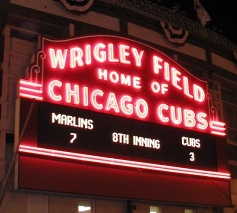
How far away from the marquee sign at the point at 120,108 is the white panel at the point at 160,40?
4.45 feet

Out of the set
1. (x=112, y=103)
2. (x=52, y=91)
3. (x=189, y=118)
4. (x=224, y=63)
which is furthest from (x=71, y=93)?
(x=224, y=63)

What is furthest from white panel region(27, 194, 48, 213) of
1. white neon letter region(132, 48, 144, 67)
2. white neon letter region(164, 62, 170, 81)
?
white neon letter region(164, 62, 170, 81)

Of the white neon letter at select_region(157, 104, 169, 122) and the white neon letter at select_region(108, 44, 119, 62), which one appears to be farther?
the white neon letter at select_region(157, 104, 169, 122)

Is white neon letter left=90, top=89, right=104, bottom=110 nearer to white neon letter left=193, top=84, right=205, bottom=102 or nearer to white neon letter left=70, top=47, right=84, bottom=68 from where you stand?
white neon letter left=70, top=47, right=84, bottom=68

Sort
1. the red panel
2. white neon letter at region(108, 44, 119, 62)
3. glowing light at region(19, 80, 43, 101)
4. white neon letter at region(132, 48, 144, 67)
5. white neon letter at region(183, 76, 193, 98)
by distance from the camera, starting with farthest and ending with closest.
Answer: white neon letter at region(183, 76, 193, 98) → white neon letter at region(132, 48, 144, 67) → white neon letter at region(108, 44, 119, 62) → glowing light at region(19, 80, 43, 101) → the red panel

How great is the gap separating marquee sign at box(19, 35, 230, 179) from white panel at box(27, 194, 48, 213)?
1.68 metres

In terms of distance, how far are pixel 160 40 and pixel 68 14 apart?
4.47 m

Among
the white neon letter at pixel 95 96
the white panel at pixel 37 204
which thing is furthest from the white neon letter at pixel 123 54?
the white panel at pixel 37 204

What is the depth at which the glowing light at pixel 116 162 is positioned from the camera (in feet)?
48.7

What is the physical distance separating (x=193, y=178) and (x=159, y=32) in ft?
20.4

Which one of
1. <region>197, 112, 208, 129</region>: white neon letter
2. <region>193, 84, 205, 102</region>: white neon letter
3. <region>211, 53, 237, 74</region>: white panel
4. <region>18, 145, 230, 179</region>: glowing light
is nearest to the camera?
<region>18, 145, 230, 179</region>: glowing light

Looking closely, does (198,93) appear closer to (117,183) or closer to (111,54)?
(111,54)

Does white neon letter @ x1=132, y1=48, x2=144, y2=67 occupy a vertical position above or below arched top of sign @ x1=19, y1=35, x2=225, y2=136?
above

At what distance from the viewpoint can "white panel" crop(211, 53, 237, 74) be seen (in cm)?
2319
